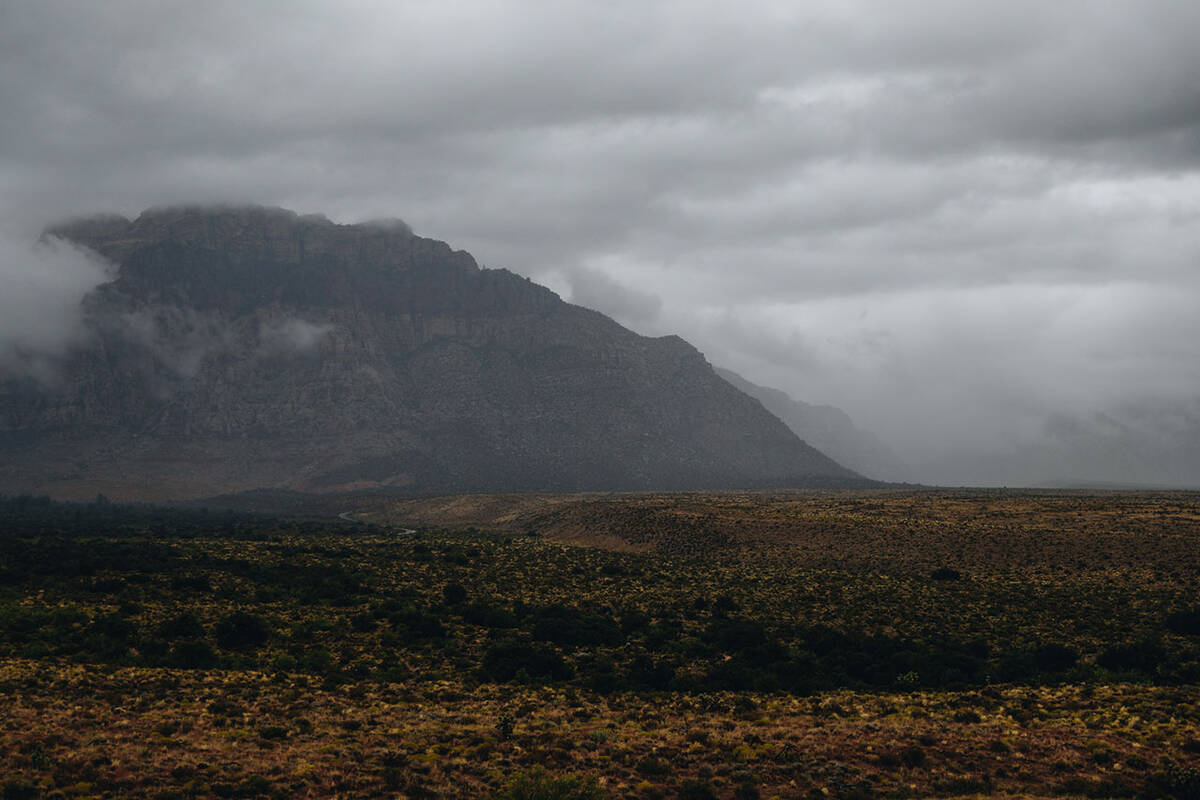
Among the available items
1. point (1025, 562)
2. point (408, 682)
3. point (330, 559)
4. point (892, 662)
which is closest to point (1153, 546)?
point (1025, 562)

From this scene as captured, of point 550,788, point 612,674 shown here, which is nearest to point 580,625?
point 612,674

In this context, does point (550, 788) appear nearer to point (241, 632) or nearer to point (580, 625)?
point (580, 625)

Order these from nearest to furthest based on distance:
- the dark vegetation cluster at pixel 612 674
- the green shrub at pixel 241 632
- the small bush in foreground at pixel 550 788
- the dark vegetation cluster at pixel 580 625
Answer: the small bush in foreground at pixel 550 788 → the dark vegetation cluster at pixel 612 674 → the dark vegetation cluster at pixel 580 625 → the green shrub at pixel 241 632

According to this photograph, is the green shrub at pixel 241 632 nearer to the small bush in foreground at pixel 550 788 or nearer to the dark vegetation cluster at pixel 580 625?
the dark vegetation cluster at pixel 580 625

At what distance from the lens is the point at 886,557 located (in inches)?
2650

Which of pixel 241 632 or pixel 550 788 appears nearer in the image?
pixel 550 788

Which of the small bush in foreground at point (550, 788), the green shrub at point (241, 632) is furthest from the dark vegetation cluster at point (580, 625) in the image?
the small bush in foreground at point (550, 788)

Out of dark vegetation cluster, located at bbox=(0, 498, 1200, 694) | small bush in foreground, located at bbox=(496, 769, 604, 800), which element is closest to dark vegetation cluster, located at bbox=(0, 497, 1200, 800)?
small bush in foreground, located at bbox=(496, 769, 604, 800)

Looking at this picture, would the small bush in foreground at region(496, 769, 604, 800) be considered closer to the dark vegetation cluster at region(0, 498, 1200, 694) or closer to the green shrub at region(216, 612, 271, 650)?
the dark vegetation cluster at region(0, 498, 1200, 694)

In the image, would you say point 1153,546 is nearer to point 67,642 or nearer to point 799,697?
point 799,697

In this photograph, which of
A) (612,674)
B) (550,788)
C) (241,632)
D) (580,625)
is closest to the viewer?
(550,788)

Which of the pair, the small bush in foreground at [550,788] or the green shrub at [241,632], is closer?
the small bush in foreground at [550,788]

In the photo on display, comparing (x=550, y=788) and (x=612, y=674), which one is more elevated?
(x=550, y=788)

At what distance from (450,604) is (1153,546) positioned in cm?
5472
